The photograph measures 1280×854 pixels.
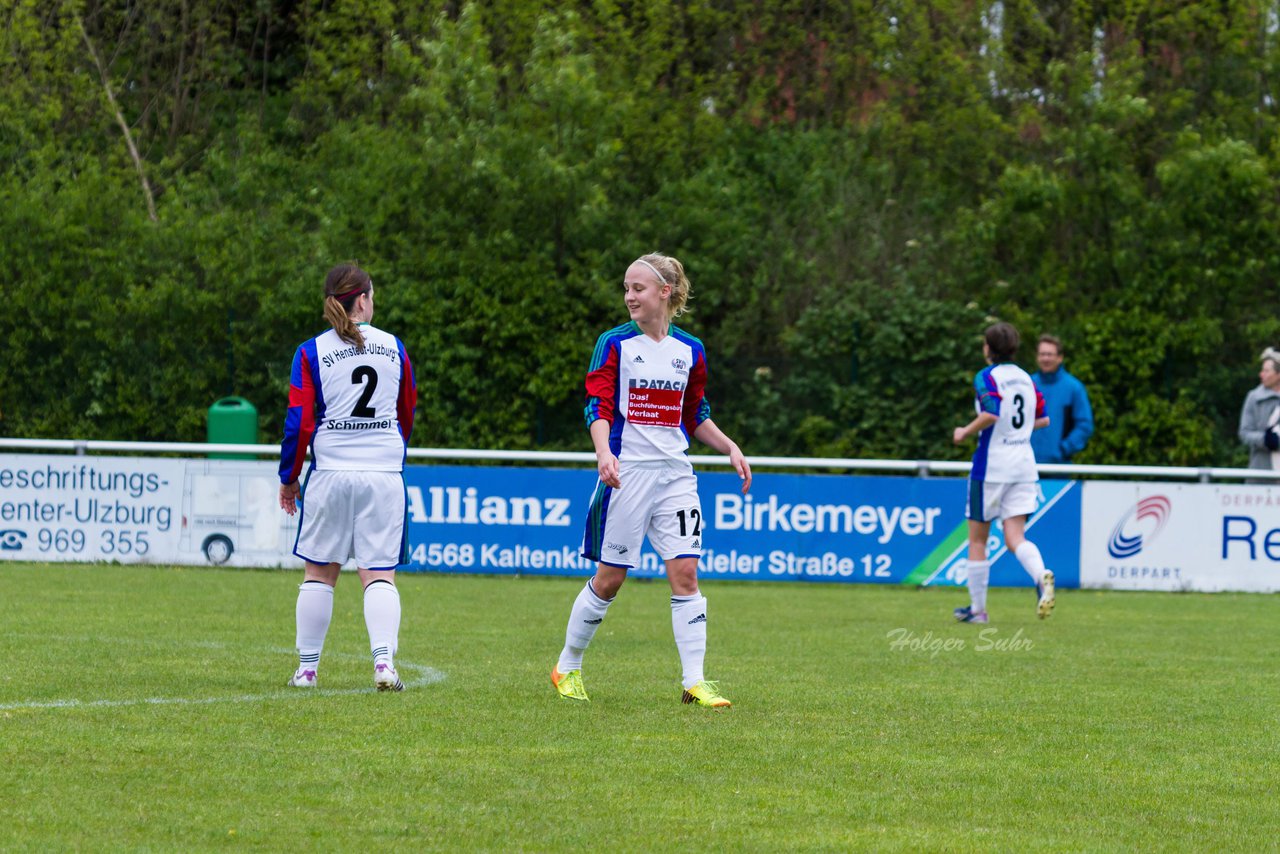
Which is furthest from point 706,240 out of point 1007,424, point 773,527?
point 1007,424

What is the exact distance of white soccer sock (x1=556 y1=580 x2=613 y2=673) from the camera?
7.80 meters

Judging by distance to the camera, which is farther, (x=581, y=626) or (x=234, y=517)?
(x=234, y=517)

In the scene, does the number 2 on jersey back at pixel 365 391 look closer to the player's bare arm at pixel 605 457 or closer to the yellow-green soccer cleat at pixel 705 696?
the player's bare arm at pixel 605 457

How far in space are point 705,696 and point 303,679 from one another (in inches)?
68.9

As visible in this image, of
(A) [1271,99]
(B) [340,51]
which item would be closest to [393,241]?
(B) [340,51]

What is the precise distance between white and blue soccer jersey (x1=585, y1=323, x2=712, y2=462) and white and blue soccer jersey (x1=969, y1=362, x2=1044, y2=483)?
18.7 feet

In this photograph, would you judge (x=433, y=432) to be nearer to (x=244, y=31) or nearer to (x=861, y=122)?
(x=861, y=122)

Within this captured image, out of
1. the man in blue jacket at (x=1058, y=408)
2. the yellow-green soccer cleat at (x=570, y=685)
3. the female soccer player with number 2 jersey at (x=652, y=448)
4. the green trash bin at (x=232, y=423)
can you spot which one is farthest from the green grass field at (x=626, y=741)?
the green trash bin at (x=232, y=423)

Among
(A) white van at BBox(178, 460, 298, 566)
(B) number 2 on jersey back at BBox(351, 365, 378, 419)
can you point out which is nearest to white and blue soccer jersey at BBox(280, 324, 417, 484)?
(B) number 2 on jersey back at BBox(351, 365, 378, 419)

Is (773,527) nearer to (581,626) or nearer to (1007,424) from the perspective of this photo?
(1007,424)

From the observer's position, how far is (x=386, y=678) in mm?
7758

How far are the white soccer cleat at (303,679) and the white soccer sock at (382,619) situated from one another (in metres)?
0.34

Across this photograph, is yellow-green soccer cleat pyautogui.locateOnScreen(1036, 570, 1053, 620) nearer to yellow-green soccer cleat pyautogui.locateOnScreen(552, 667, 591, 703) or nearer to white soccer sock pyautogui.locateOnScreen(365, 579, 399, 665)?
yellow-green soccer cleat pyautogui.locateOnScreen(552, 667, 591, 703)

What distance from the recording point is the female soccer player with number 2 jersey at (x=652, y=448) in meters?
7.57
